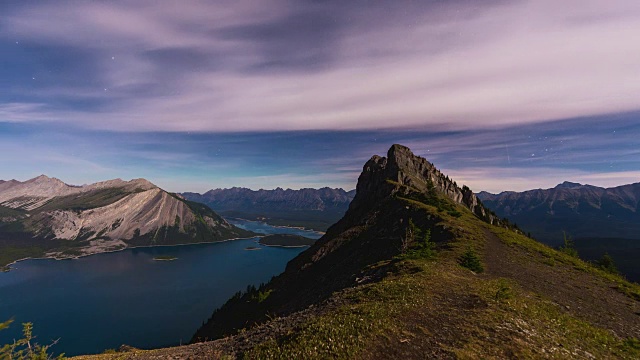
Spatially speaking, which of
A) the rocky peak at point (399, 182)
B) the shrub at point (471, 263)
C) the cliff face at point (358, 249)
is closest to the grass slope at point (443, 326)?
the shrub at point (471, 263)

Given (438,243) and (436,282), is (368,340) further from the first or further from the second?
(438,243)

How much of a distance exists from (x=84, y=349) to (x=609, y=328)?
843 feet

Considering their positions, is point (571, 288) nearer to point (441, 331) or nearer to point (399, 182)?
point (441, 331)

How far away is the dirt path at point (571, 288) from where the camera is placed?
3253 cm

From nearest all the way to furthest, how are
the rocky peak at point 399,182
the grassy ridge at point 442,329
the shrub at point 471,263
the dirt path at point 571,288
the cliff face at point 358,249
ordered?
the grassy ridge at point 442,329, the dirt path at point 571,288, the shrub at point 471,263, the cliff face at point 358,249, the rocky peak at point 399,182

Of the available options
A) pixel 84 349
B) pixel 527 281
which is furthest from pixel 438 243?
pixel 84 349

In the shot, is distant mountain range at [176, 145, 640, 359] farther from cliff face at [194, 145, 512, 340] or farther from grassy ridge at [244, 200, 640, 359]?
cliff face at [194, 145, 512, 340]

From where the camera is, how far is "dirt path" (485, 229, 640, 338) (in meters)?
32.5

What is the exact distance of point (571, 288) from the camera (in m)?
43.8

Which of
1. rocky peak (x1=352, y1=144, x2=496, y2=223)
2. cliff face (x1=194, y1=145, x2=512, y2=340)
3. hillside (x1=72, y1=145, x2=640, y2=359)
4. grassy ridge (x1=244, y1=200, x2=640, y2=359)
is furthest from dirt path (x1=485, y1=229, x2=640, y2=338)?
rocky peak (x1=352, y1=144, x2=496, y2=223)

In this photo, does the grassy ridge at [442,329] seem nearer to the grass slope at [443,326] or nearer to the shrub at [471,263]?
the grass slope at [443,326]

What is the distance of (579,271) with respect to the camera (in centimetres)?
5612

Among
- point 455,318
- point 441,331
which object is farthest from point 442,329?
point 455,318

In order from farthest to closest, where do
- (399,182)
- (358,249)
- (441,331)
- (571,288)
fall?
1. (399,182)
2. (358,249)
3. (571,288)
4. (441,331)
